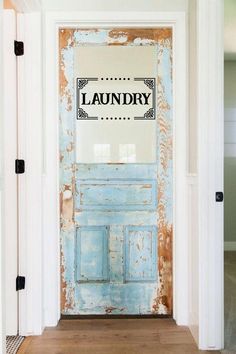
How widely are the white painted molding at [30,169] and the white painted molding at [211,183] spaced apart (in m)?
0.98

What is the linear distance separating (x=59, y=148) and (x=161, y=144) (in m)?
0.70

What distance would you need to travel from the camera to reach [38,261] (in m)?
2.56

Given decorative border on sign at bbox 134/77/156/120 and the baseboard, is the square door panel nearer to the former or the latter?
decorative border on sign at bbox 134/77/156/120

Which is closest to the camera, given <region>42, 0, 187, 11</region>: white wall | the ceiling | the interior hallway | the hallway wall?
the interior hallway

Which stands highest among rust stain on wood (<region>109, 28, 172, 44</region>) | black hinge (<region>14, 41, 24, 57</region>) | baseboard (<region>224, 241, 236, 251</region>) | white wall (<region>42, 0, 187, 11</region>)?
white wall (<region>42, 0, 187, 11</region>)

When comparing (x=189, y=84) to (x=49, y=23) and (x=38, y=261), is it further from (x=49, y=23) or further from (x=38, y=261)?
(x=38, y=261)

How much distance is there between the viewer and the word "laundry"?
2.80m

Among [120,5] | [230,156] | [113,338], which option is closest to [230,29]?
[230,156]

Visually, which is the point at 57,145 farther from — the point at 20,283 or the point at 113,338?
the point at 113,338

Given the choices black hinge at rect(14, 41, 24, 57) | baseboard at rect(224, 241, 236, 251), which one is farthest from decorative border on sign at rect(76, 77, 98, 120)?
baseboard at rect(224, 241, 236, 251)

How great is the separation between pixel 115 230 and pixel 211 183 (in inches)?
32.5

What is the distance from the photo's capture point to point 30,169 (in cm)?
253

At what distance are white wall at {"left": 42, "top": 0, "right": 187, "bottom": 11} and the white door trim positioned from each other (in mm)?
32

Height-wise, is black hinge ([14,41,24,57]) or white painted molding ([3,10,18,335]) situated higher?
black hinge ([14,41,24,57])
